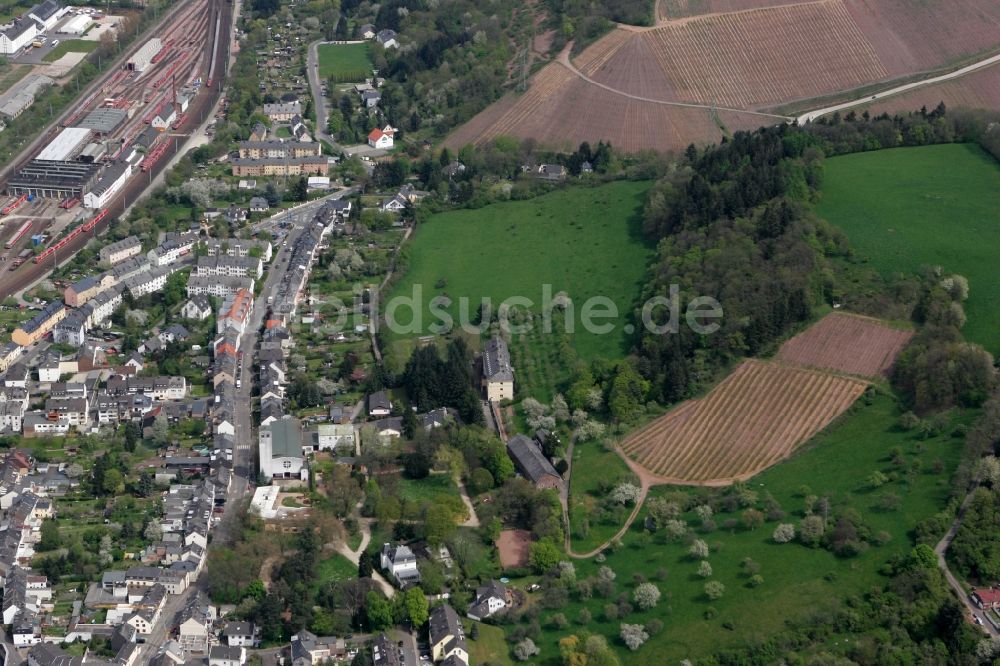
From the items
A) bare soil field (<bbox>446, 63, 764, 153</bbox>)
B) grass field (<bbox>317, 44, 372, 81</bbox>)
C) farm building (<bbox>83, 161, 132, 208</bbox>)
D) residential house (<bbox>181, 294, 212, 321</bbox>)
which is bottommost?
grass field (<bbox>317, 44, 372, 81</bbox>)

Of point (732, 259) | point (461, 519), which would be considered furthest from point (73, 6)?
point (461, 519)

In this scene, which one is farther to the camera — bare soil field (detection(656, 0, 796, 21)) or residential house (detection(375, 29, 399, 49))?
residential house (detection(375, 29, 399, 49))

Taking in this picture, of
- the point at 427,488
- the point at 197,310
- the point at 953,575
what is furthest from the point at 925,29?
the point at 953,575

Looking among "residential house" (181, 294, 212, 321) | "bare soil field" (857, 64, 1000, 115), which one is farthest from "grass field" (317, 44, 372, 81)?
"residential house" (181, 294, 212, 321)

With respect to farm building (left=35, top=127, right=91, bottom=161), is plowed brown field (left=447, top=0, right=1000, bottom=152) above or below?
above

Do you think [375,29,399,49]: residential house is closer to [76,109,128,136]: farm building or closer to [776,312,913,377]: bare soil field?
[76,109,128,136]: farm building

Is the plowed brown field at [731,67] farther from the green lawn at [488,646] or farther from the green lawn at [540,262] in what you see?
the green lawn at [488,646]

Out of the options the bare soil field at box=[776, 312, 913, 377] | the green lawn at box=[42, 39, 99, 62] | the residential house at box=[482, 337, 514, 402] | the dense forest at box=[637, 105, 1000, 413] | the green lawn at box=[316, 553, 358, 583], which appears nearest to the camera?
the green lawn at box=[316, 553, 358, 583]

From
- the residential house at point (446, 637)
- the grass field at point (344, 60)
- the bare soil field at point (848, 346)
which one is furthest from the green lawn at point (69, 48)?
the residential house at point (446, 637)
